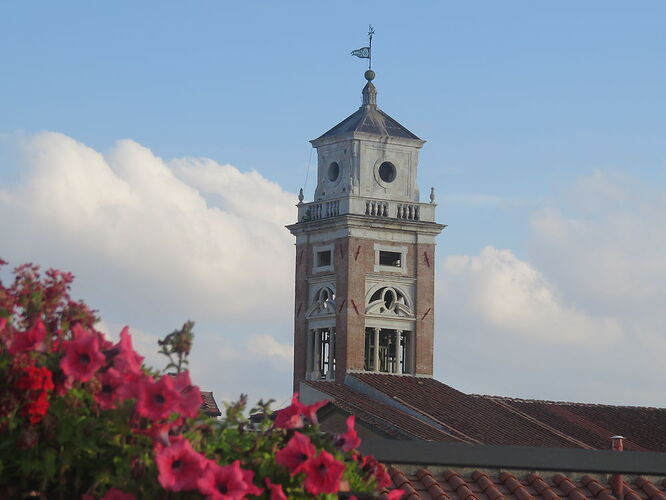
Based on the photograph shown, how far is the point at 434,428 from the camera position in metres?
45.9

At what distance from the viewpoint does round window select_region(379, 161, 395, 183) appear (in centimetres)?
5922

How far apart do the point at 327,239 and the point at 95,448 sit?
54.6 metres

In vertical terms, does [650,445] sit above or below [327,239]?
below

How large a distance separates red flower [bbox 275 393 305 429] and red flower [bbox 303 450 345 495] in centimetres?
29

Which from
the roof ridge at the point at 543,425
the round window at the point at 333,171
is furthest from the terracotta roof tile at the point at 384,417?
the round window at the point at 333,171

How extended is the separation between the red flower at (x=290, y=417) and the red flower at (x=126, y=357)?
0.55 meters

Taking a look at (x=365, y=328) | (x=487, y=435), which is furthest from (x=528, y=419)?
(x=365, y=328)

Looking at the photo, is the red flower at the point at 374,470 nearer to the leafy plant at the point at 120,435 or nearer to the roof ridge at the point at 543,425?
the leafy plant at the point at 120,435

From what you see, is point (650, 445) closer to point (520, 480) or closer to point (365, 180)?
point (365, 180)

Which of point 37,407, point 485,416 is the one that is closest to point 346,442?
point 37,407

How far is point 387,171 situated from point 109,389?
54.8m

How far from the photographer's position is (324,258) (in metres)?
59.8

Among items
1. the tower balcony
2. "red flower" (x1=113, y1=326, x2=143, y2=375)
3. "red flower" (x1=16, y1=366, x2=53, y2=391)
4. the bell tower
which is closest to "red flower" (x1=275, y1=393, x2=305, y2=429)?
"red flower" (x1=113, y1=326, x2=143, y2=375)

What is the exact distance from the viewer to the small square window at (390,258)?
59.2 meters
